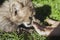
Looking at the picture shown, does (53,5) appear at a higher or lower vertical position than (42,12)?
higher

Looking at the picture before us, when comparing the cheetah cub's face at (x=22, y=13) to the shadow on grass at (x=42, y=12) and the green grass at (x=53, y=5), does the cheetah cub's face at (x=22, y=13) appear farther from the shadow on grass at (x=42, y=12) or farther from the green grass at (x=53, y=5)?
the green grass at (x=53, y=5)

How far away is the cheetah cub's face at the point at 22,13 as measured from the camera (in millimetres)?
5438

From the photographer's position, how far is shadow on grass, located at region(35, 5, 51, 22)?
5.83 metres

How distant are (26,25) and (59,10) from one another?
823mm

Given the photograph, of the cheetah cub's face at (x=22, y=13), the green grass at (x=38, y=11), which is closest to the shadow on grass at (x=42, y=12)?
the green grass at (x=38, y=11)

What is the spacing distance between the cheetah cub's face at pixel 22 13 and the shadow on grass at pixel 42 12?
0.37 meters

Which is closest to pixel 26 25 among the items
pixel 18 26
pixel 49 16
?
pixel 18 26

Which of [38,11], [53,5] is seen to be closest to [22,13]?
[38,11]

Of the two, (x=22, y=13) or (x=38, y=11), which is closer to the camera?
(x=22, y=13)

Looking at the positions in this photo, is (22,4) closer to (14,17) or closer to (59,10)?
(14,17)

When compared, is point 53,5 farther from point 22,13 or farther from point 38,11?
point 22,13

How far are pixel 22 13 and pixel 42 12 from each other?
620 millimetres

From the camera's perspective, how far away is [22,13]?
543 cm

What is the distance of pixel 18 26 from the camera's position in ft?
18.0
